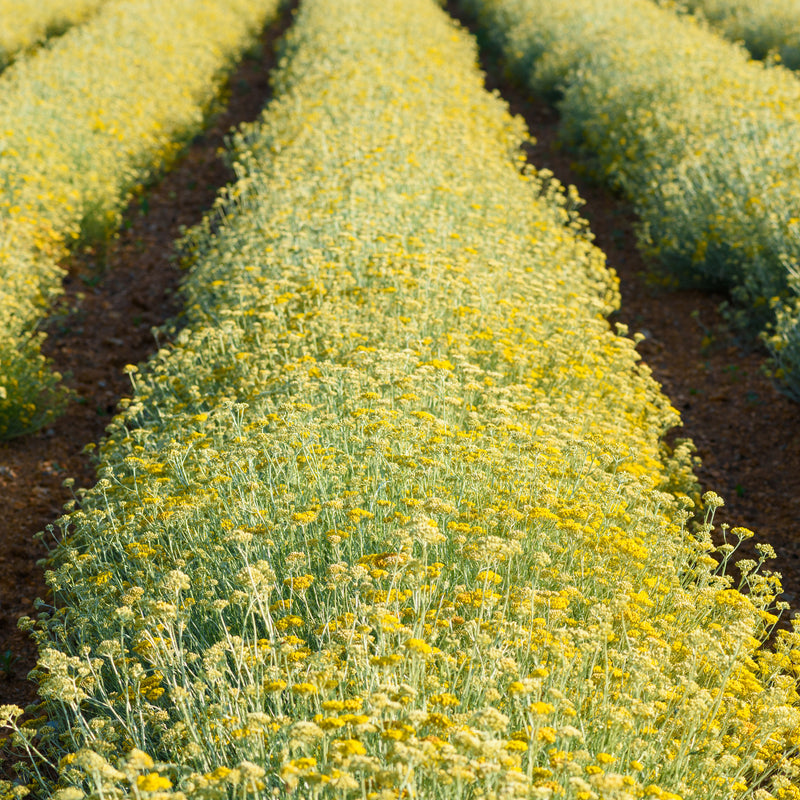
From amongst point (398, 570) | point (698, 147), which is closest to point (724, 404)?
point (698, 147)

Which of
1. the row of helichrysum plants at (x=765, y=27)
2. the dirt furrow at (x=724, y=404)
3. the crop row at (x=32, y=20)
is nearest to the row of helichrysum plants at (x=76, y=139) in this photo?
the crop row at (x=32, y=20)

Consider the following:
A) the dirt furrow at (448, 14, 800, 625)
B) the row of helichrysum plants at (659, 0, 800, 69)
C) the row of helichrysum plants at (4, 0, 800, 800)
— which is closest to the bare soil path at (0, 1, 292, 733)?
the row of helichrysum plants at (4, 0, 800, 800)

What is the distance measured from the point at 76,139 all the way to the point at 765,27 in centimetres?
1233

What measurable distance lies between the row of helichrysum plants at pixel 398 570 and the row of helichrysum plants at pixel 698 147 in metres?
1.88

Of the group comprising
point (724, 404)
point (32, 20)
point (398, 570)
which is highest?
point (724, 404)

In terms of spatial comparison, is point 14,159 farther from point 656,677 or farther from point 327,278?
point 656,677

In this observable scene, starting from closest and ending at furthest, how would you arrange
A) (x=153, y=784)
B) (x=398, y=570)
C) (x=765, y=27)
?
(x=153, y=784), (x=398, y=570), (x=765, y=27)

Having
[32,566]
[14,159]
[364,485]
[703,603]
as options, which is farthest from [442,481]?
[14,159]

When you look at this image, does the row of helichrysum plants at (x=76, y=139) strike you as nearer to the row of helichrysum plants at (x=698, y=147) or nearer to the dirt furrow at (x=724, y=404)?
the dirt furrow at (x=724, y=404)

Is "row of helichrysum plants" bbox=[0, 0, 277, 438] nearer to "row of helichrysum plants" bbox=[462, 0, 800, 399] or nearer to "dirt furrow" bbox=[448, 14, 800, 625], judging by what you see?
"dirt furrow" bbox=[448, 14, 800, 625]

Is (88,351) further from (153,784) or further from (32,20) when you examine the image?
(32,20)

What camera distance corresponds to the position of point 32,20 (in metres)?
18.8

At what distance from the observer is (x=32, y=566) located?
527 centimetres

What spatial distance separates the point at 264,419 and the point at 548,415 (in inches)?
61.4
